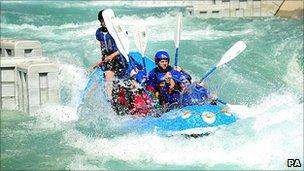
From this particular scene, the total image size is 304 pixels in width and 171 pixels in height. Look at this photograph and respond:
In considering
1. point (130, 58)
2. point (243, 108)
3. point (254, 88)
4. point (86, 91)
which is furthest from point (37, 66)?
point (254, 88)

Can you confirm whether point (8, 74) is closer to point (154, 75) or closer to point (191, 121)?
point (154, 75)

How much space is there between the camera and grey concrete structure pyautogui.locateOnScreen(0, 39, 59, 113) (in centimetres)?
885

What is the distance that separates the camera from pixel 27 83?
8828 mm

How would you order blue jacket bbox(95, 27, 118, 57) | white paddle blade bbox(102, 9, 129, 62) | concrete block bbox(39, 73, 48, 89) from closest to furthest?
white paddle blade bbox(102, 9, 129, 62) → blue jacket bbox(95, 27, 118, 57) → concrete block bbox(39, 73, 48, 89)

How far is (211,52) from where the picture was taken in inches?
637

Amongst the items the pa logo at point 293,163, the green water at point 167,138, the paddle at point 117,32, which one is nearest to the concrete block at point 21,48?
the green water at point 167,138

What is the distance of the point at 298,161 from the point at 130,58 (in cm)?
302

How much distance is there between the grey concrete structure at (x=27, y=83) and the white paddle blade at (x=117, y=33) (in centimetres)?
133

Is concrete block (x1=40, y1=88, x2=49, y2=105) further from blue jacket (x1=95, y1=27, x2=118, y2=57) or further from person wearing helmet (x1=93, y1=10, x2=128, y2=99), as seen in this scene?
blue jacket (x1=95, y1=27, x2=118, y2=57)

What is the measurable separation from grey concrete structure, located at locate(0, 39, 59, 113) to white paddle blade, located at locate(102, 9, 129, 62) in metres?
1.33

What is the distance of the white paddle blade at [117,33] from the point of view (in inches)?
318

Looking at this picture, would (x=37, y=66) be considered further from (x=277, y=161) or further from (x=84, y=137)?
(x=277, y=161)

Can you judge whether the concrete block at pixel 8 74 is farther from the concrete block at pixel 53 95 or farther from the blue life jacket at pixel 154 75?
the blue life jacket at pixel 154 75

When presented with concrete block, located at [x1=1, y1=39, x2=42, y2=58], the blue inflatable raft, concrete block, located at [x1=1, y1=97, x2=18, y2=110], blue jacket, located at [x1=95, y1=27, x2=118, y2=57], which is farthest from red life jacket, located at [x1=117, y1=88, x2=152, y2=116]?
concrete block, located at [x1=1, y1=39, x2=42, y2=58]
